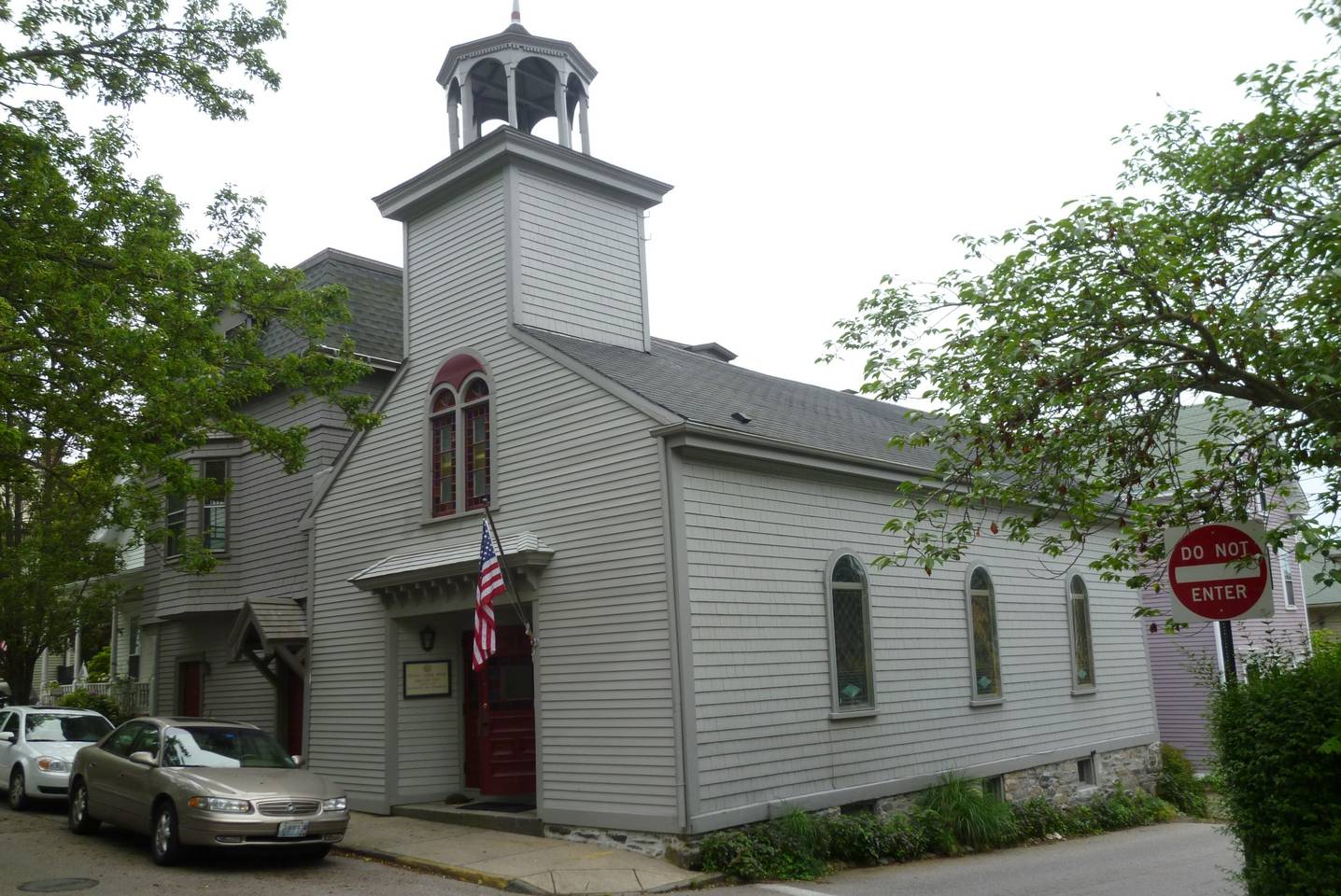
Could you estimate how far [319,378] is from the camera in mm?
16438

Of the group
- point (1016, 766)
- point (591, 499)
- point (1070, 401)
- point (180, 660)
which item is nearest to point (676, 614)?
point (591, 499)

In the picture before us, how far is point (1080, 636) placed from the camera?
2123cm

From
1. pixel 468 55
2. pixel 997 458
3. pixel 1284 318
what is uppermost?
pixel 468 55

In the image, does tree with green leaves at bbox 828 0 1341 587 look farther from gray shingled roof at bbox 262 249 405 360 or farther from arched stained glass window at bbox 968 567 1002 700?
gray shingled roof at bbox 262 249 405 360

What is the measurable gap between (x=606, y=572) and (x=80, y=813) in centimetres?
716

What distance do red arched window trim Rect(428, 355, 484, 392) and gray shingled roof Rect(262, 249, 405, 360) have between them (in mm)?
4356

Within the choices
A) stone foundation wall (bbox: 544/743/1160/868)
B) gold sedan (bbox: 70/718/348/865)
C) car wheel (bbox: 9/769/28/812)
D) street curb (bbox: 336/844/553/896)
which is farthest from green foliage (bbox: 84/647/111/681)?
stone foundation wall (bbox: 544/743/1160/868)

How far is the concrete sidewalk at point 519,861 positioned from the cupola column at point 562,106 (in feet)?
33.6

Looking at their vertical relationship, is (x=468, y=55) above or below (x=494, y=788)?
above

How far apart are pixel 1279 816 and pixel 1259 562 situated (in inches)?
69.0

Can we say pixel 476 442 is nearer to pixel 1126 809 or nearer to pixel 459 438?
pixel 459 438

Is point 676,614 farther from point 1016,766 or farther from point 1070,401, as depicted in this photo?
point 1016,766

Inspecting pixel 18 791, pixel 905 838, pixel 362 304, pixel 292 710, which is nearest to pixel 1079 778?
pixel 905 838

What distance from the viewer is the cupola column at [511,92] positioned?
17016mm
